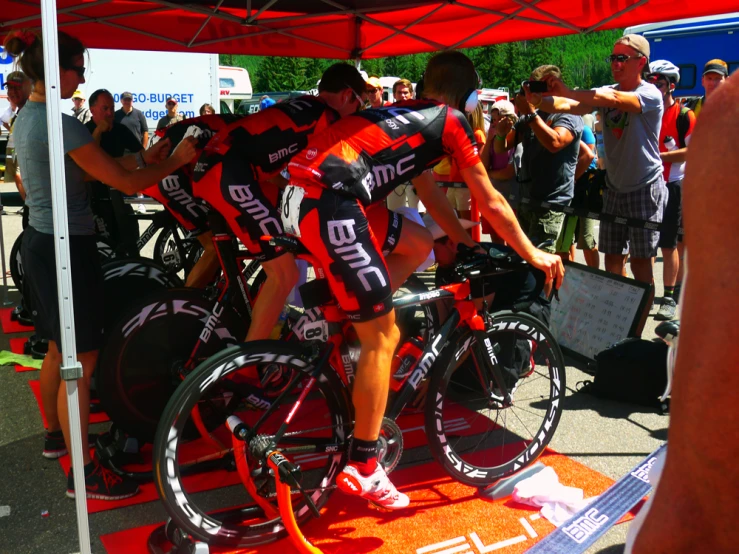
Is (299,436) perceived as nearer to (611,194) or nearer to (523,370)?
(523,370)

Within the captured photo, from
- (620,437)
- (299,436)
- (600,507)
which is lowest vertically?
(620,437)

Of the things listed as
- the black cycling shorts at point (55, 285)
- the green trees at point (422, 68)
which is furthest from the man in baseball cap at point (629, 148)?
the green trees at point (422, 68)

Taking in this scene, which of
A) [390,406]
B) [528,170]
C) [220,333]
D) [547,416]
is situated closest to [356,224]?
[390,406]

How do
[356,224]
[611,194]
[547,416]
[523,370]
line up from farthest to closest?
1. [611,194]
2. [523,370]
3. [547,416]
4. [356,224]

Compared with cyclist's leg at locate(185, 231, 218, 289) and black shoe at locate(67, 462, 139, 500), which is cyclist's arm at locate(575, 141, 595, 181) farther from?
black shoe at locate(67, 462, 139, 500)

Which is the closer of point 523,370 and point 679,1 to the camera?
point 523,370

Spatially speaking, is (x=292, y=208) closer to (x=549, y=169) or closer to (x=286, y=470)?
(x=286, y=470)

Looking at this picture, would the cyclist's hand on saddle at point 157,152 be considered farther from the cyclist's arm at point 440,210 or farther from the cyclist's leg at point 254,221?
the cyclist's arm at point 440,210

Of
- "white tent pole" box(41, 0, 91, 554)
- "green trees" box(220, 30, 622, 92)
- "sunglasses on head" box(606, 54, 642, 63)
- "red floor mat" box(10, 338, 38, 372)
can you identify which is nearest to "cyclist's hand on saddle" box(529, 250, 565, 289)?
"white tent pole" box(41, 0, 91, 554)

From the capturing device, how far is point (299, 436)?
3.15 m

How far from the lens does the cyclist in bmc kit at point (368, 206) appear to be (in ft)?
9.64

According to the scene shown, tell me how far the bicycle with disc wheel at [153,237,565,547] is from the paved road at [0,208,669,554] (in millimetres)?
442

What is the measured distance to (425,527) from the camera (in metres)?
3.37

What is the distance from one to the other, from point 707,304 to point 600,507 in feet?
7.93
